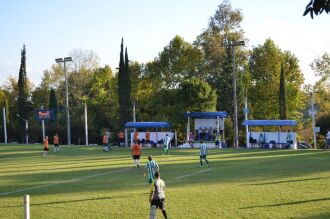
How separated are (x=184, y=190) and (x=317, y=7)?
12.8 metres

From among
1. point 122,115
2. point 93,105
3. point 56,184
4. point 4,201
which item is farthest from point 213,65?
point 4,201

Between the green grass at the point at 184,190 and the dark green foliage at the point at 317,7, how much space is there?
7.73 meters


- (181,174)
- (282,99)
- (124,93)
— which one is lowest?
(181,174)

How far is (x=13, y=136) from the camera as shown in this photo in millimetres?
80438

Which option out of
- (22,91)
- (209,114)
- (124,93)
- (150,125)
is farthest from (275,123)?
(22,91)

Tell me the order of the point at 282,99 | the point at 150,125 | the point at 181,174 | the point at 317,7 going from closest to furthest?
1. the point at 317,7
2. the point at 181,174
3. the point at 150,125
4. the point at 282,99

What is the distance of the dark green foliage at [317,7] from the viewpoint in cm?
852

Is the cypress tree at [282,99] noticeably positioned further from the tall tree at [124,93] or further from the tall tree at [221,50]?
the tall tree at [124,93]

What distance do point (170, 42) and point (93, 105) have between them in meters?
17.2

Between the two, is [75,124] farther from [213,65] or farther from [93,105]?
[213,65]

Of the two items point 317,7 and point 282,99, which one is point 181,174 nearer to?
point 317,7

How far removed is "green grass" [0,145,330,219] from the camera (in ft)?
52.4

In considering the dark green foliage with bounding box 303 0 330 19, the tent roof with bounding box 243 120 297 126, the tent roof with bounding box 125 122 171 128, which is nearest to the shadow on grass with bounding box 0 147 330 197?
the tent roof with bounding box 243 120 297 126

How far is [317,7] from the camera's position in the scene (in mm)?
8578
